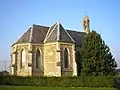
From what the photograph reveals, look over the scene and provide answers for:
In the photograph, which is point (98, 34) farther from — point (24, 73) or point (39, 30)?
point (24, 73)

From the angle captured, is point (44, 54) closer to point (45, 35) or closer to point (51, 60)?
point (51, 60)

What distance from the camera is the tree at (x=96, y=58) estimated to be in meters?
40.9

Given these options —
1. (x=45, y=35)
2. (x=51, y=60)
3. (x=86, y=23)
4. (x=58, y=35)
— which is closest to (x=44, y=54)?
(x=51, y=60)

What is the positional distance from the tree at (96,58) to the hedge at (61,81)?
4046mm

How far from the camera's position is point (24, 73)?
4528cm

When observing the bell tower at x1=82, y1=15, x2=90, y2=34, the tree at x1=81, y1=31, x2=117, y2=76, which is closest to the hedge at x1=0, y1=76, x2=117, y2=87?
the tree at x1=81, y1=31, x2=117, y2=76

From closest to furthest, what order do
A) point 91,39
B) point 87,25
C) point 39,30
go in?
point 91,39, point 39,30, point 87,25

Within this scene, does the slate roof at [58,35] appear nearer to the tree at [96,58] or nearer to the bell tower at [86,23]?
the tree at [96,58]

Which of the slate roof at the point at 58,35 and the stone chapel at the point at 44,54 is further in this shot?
the slate roof at the point at 58,35

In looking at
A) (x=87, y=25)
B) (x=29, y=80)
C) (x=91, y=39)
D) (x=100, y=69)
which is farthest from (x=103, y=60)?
(x=87, y=25)

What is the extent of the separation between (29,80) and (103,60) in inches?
507

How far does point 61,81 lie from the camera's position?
1471 inches

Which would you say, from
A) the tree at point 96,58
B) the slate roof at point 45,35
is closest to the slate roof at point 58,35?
the slate roof at point 45,35

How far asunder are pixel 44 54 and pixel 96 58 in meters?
11.0
